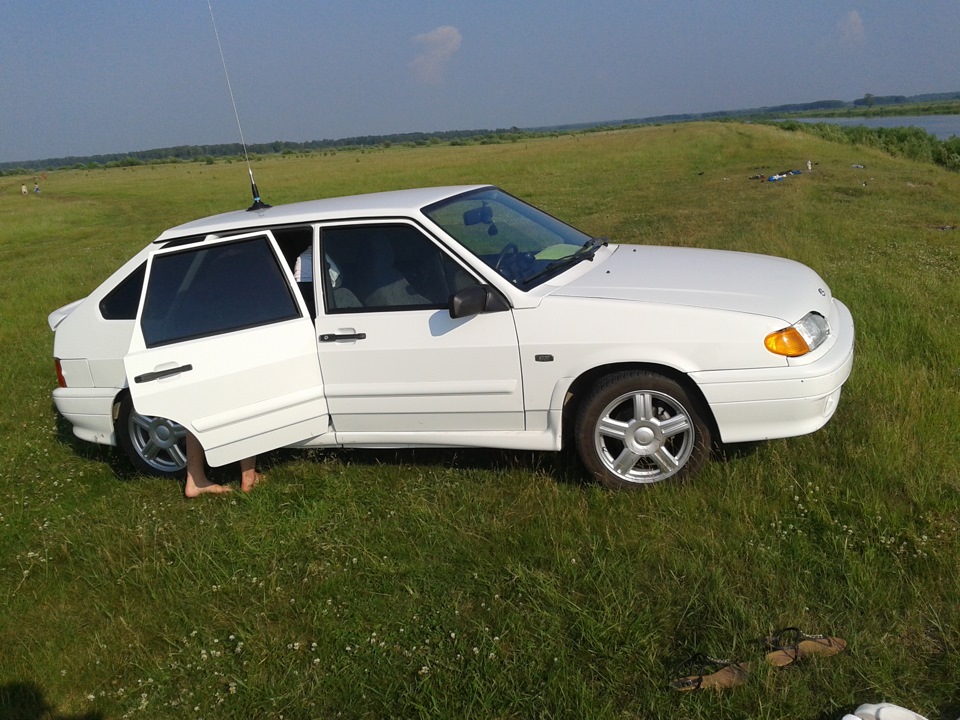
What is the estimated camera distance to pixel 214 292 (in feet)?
14.6

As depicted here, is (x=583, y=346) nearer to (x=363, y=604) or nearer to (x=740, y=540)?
(x=740, y=540)

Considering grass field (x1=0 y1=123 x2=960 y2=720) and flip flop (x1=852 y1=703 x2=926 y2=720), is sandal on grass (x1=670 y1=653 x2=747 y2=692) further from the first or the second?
flip flop (x1=852 y1=703 x2=926 y2=720)

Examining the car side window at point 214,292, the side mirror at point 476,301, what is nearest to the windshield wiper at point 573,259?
the side mirror at point 476,301

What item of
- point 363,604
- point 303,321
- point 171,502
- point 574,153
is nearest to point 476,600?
point 363,604

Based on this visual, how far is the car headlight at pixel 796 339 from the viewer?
11.8 feet

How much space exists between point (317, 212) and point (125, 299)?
1.43 metres

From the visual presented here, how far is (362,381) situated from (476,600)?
1.44m

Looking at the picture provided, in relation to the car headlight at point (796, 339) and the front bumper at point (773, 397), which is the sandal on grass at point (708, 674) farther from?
the car headlight at point (796, 339)

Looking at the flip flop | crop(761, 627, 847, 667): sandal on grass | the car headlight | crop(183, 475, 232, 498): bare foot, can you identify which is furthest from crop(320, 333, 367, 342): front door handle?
the flip flop

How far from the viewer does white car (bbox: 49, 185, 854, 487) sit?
3.70 m

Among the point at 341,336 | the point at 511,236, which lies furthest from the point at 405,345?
the point at 511,236

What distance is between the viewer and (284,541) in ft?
13.3

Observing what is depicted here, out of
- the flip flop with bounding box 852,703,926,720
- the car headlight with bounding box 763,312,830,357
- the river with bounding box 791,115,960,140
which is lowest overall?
the river with bounding box 791,115,960,140

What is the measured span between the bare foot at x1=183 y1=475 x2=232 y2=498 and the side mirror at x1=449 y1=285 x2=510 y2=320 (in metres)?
2.00
